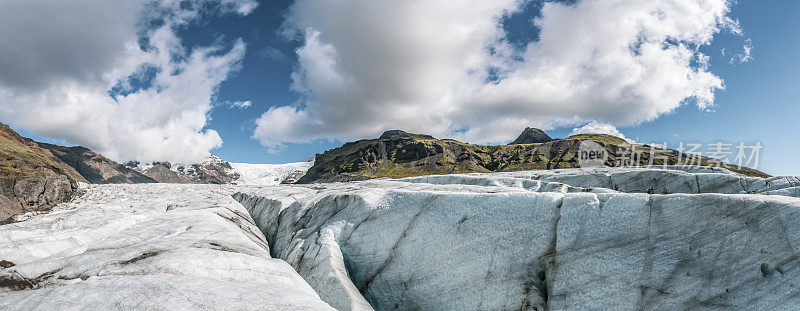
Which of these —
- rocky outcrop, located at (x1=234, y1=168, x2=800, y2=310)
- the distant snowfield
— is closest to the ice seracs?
the distant snowfield

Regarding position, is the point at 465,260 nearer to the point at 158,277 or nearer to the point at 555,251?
the point at 555,251

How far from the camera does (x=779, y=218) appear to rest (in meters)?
11.2

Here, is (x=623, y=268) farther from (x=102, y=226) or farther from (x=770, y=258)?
(x=102, y=226)

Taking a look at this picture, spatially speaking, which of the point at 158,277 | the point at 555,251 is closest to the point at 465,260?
the point at 555,251

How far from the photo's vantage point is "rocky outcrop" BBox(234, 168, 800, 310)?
1105 cm

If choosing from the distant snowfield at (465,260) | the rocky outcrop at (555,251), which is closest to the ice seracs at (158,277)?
the distant snowfield at (465,260)

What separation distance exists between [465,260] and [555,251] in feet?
13.0

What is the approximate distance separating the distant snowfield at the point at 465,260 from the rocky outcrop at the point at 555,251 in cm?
5

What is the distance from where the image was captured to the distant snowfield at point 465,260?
1027cm

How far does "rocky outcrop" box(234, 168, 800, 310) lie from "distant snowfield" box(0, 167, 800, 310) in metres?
0.05

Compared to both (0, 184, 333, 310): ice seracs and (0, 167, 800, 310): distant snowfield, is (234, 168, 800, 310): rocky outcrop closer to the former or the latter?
(0, 167, 800, 310): distant snowfield

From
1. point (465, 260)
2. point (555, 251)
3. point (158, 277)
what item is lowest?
point (158, 277)

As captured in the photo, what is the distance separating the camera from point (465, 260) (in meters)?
15.2

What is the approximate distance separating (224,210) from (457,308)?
24.1 m
